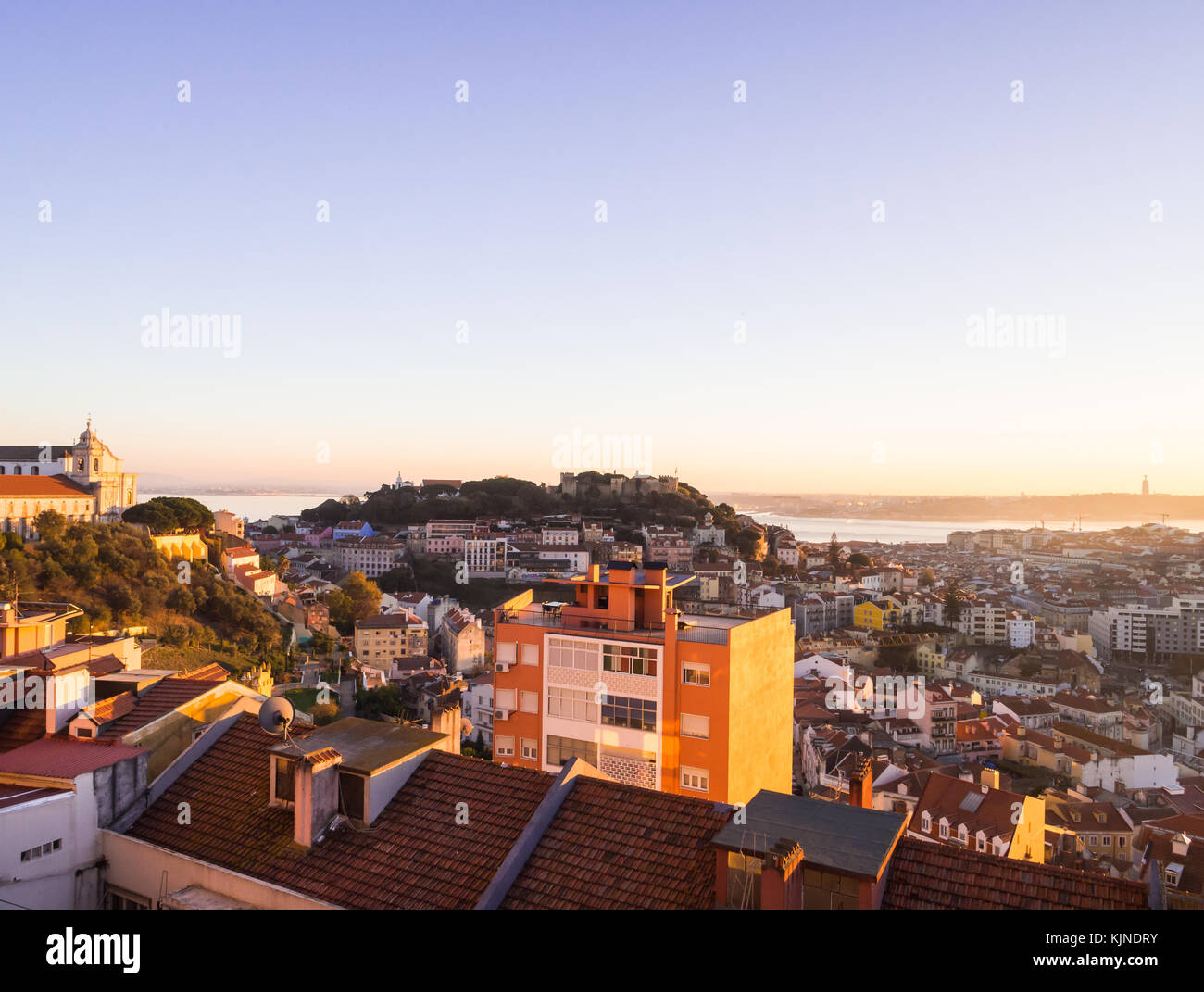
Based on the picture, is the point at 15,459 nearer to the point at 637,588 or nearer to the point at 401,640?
the point at 401,640

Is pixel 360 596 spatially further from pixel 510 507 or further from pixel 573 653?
pixel 573 653

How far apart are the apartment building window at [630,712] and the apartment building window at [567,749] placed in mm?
420

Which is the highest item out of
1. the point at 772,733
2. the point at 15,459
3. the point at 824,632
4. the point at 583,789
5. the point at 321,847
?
the point at 15,459

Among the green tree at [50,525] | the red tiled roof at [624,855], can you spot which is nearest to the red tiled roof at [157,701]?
the red tiled roof at [624,855]

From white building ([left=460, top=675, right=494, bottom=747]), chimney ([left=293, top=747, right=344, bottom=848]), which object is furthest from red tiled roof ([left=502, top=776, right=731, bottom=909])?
white building ([left=460, top=675, right=494, bottom=747])

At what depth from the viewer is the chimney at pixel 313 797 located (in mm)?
4371

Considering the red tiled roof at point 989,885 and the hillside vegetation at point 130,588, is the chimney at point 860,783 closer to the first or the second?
the red tiled roof at point 989,885

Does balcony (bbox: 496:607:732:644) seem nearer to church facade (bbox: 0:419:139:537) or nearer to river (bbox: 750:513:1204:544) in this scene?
church facade (bbox: 0:419:139:537)

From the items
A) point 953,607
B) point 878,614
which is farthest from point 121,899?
point 953,607

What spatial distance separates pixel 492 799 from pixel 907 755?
23340 millimetres

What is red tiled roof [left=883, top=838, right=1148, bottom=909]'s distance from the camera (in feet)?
11.4

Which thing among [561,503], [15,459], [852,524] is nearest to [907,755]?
[15,459]

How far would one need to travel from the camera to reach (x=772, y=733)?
10.4 m

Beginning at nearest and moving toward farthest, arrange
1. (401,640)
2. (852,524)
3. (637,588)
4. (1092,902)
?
(1092,902) < (637,588) < (401,640) < (852,524)
